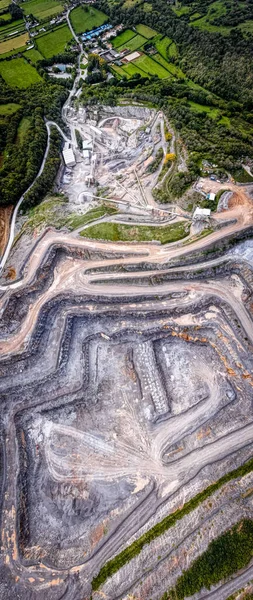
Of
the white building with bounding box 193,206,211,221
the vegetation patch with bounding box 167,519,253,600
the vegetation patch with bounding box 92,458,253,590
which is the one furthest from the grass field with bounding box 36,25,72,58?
the vegetation patch with bounding box 167,519,253,600

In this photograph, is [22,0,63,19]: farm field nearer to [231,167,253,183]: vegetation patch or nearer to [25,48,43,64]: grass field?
[25,48,43,64]: grass field

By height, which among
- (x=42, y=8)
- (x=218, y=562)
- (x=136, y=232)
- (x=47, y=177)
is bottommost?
(x=218, y=562)

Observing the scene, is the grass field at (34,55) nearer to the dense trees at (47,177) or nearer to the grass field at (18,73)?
the grass field at (18,73)

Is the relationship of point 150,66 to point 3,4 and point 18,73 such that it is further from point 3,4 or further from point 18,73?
point 3,4

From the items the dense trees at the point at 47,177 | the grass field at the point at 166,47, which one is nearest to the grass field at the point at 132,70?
the grass field at the point at 166,47

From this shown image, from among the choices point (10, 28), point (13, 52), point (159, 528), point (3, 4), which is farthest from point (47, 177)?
point (3, 4)

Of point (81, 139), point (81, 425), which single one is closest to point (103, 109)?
point (81, 139)
